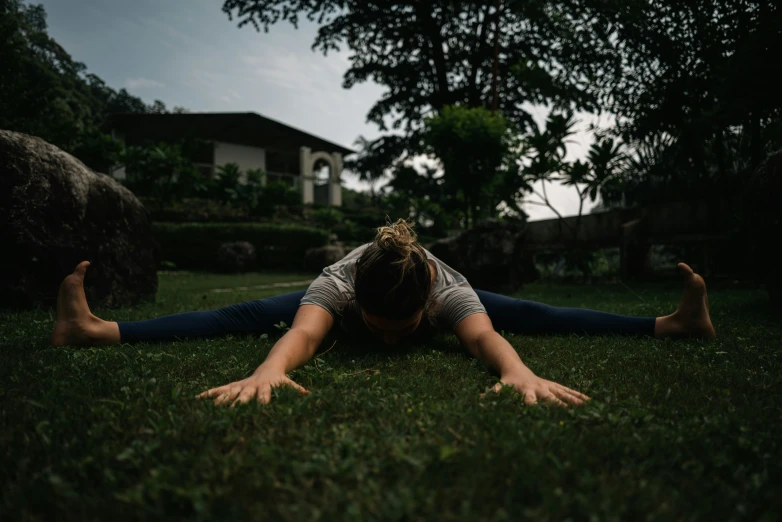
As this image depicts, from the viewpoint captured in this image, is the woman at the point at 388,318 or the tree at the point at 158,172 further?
the tree at the point at 158,172

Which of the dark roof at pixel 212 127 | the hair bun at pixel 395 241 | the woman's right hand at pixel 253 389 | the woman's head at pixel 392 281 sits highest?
the dark roof at pixel 212 127

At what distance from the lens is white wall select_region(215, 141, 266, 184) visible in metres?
26.8

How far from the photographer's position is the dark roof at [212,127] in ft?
82.2

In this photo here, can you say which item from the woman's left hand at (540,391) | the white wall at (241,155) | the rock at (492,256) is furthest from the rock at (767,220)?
the white wall at (241,155)

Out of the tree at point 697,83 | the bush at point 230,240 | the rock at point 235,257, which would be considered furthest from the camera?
the bush at point 230,240

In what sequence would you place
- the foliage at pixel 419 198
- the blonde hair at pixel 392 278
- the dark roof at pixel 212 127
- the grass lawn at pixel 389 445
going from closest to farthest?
the grass lawn at pixel 389 445
the blonde hair at pixel 392 278
the foliage at pixel 419 198
the dark roof at pixel 212 127

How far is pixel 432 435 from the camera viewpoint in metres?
1.63

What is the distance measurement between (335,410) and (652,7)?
10.2 metres

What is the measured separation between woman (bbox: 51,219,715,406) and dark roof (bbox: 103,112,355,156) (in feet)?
78.4

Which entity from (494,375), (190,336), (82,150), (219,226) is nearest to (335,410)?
(494,375)

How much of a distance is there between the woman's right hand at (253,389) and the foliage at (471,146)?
9802 mm

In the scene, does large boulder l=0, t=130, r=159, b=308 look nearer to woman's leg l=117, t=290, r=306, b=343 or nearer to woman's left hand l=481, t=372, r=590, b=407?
woman's leg l=117, t=290, r=306, b=343

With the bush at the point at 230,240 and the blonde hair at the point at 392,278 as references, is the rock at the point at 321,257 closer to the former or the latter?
the bush at the point at 230,240

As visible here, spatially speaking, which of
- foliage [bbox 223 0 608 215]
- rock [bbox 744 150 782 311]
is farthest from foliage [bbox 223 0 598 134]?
rock [bbox 744 150 782 311]
